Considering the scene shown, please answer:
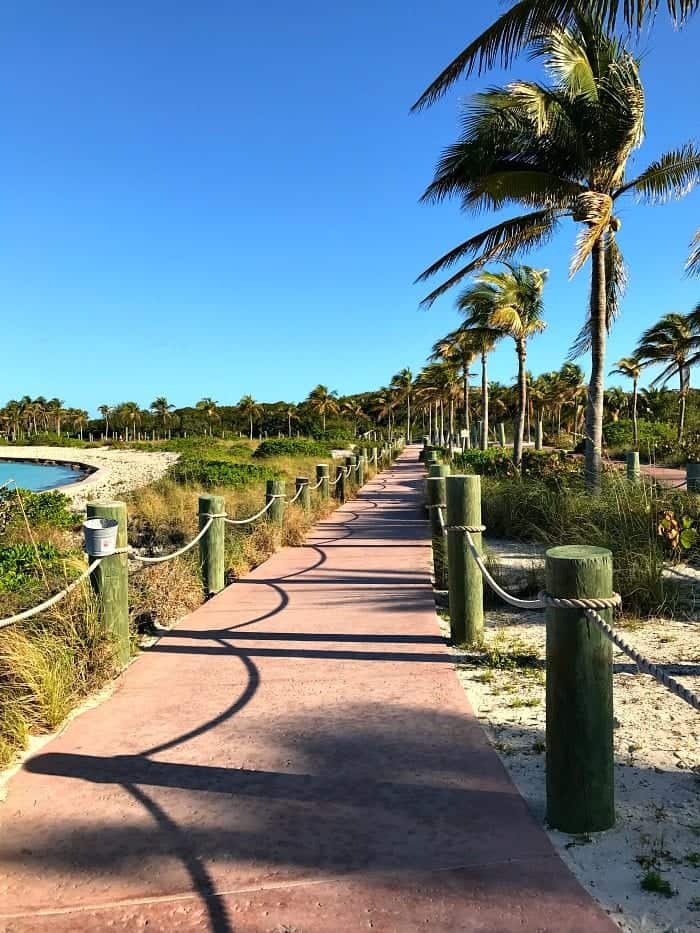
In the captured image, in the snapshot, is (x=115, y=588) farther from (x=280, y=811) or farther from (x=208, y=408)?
(x=208, y=408)

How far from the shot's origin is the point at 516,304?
23094mm

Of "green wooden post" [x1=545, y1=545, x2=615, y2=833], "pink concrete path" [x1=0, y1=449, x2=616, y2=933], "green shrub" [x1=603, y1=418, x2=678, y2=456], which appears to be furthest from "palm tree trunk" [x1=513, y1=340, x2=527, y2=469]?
"green shrub" [x1=603, y1=418, x2=678, y2=456]

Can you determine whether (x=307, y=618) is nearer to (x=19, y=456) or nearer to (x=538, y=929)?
(x=538, y=929)

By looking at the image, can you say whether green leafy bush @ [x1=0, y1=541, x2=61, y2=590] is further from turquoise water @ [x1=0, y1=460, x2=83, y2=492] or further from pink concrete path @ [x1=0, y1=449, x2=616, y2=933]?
turquoise water @ [x1=0, y1=460, x2=83, y2=492]

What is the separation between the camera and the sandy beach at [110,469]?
24656mm

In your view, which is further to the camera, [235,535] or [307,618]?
[235,535]

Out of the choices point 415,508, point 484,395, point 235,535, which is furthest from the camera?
point 484,395

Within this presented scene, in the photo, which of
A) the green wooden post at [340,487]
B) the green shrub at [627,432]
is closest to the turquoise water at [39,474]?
the green wooden post at [340,487]

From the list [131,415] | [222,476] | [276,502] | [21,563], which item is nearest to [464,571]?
[21,563]

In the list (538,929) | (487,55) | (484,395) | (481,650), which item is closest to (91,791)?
(538,929)

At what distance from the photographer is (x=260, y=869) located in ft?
7.87

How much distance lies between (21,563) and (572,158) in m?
10.6

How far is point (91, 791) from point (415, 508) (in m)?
12.0

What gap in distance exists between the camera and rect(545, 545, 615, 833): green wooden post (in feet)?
8.45
